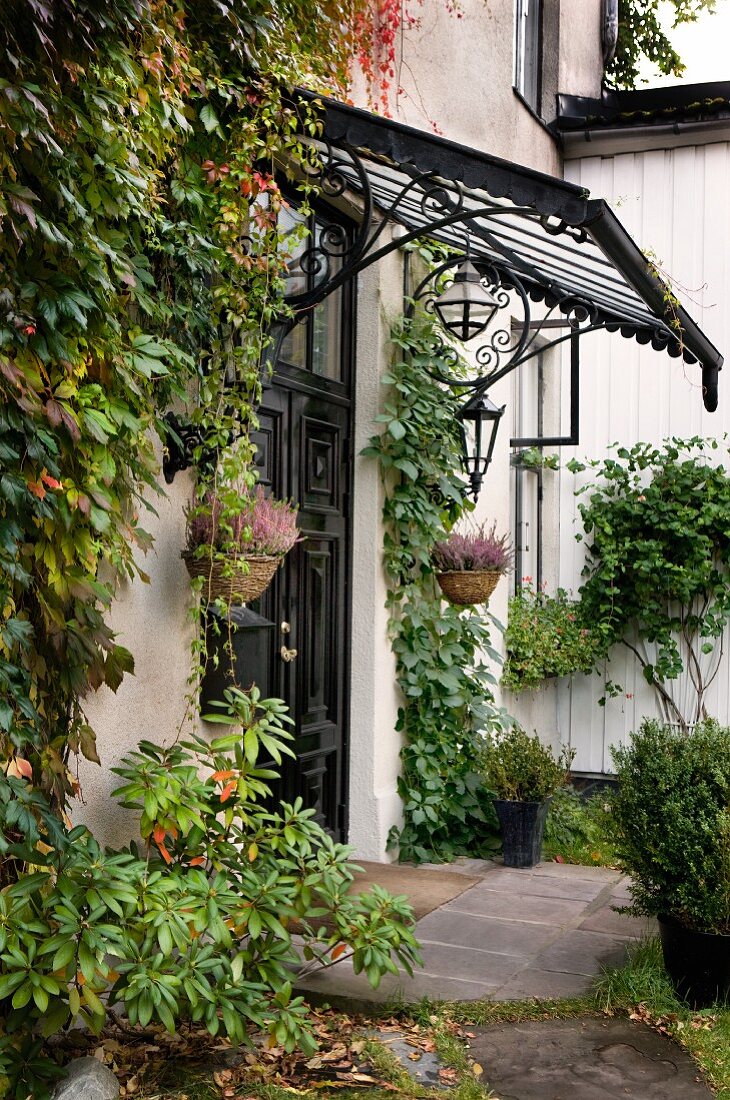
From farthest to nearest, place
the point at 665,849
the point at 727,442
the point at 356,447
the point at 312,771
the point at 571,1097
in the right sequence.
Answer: the point at 727,442 → the point at 356,447 → the point at 312,771 → the point at 665,849 → the point at 571,1097

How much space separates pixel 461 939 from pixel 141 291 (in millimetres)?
2831

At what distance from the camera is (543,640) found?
25.6 ft

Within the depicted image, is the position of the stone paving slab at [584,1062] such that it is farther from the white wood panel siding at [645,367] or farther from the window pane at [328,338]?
the white wood panel siding at [645,367]

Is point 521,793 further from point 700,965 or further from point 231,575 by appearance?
point 231,575

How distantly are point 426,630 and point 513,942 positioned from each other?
6.25ft

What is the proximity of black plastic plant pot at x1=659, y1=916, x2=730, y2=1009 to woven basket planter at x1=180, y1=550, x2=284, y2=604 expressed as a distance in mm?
1840

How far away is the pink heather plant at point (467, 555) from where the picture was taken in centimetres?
584

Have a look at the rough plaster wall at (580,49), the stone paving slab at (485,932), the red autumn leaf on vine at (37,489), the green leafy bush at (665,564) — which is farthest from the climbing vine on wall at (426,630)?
the rough plaster wall at (580,49)

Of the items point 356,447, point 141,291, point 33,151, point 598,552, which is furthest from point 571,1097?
point 598,552

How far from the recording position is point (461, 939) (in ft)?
14.6

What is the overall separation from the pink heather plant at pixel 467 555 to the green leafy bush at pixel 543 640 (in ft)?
5.29

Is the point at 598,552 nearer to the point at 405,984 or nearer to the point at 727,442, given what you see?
the point at 727,442

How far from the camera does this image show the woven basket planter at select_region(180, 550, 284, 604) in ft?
12.3

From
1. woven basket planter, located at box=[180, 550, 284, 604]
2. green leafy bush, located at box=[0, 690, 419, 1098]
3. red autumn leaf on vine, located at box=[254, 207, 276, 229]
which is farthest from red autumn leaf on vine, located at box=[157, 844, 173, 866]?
red autumn leaf on vine, located at box=[254, 207, 276, 229]
